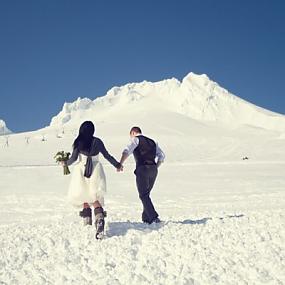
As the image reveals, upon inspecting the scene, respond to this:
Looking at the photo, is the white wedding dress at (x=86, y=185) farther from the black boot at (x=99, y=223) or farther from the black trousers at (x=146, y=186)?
the black trousers at (x=146, y=186)

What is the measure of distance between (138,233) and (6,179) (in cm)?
2314

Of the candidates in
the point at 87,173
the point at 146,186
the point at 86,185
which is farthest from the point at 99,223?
the point at 146,186

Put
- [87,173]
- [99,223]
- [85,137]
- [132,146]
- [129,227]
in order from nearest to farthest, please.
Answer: [99,223] < [87,173] < [85,137] < [129,227] < [132,146]

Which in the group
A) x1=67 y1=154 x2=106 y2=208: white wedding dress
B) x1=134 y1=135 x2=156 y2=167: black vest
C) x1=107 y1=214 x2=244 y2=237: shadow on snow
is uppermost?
x1=134 y1=135 x2=156 y2=167: black vest

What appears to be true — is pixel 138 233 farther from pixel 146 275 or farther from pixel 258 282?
pixel 258 282

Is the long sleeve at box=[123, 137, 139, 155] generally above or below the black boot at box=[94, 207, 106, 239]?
above

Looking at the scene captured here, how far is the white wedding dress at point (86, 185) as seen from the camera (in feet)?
28.8

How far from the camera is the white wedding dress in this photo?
8.77m

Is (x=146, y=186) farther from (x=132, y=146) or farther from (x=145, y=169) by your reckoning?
(x=132, y=146)

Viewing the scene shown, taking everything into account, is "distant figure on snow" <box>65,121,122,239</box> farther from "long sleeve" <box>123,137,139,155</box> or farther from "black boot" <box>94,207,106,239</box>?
"long sleeve" <box>123,137,139,155</box>

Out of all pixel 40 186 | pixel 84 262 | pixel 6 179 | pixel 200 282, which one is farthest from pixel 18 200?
pixel 200 282

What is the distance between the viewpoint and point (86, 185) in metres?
8.80

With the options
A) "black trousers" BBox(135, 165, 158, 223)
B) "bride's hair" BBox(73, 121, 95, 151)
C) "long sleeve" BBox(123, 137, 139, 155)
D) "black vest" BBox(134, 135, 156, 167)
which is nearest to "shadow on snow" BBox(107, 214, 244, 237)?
"black trousers" BBox(135, 165, 158, 223)

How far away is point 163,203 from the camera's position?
58.3ft
